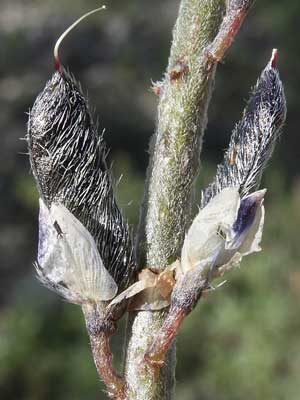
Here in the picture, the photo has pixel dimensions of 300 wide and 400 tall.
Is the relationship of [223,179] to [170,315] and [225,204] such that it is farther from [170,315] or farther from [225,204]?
[170,315]

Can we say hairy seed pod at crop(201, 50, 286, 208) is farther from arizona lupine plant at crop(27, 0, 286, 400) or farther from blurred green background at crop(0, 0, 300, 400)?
blurred green background at crop(0, 0, 300, 400)

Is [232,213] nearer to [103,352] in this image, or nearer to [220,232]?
[220,232]

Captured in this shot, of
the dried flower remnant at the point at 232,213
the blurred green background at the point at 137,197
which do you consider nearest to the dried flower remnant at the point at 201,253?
the dried flower remnant at the point at 232,213

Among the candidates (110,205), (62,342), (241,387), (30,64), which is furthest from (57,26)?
(110,205)

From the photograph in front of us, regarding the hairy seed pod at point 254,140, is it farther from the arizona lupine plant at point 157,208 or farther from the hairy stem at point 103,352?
the hairy stem at point 103,352

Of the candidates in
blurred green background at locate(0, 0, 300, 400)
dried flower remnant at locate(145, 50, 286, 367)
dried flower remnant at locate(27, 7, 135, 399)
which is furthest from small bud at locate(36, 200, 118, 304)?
blurred green background at locate(0, 0, 300, 400)

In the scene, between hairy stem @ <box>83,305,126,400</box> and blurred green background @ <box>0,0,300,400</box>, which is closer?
hairy stem @ <box>83,305,126,400</box>

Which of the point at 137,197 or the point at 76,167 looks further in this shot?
the point at 137,197

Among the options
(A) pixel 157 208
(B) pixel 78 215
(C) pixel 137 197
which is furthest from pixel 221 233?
(C) pixel 137 197
